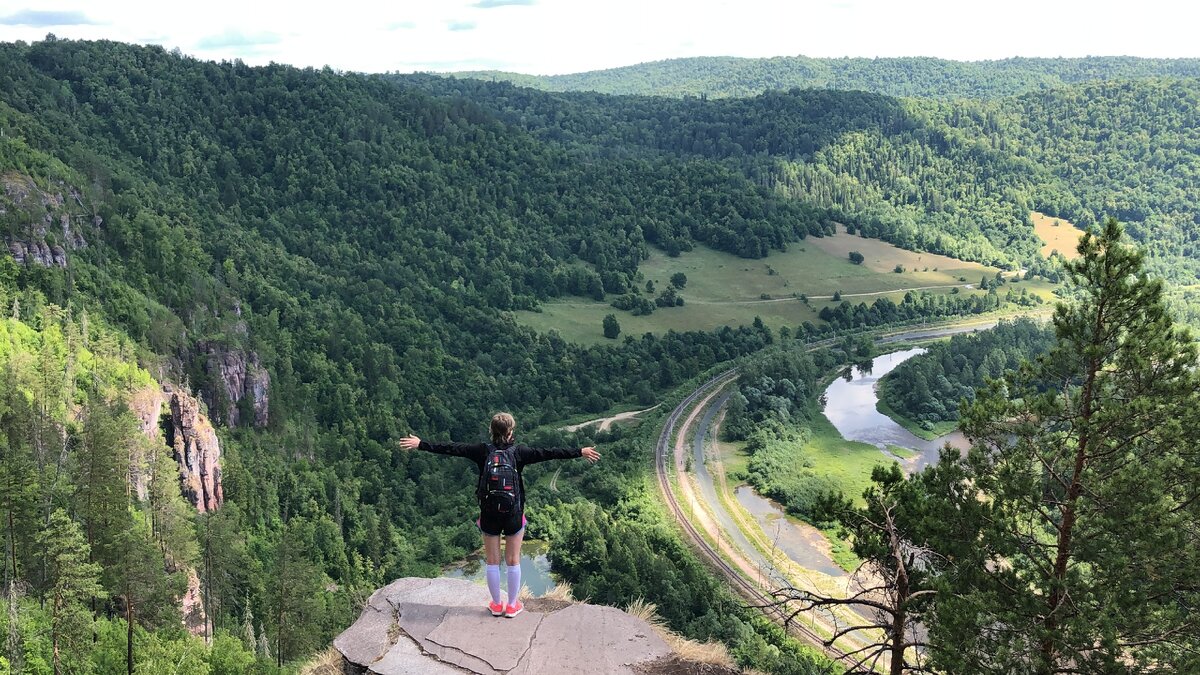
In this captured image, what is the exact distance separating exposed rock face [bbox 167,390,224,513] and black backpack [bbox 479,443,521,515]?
67.2 metres

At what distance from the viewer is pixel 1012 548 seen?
24.6 meters

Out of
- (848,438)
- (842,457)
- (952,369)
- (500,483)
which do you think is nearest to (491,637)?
(500,483)

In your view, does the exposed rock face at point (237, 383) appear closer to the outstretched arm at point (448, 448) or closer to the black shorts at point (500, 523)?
the outstretched arm at point (448, 448)

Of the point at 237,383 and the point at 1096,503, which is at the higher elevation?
the point at 1096,503

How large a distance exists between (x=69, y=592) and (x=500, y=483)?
32.0 meters

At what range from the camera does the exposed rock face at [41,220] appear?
9538 centimetres

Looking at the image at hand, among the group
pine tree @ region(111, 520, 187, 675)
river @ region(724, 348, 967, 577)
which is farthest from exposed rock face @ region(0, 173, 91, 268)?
river @ region(724, 348, 967, 577)

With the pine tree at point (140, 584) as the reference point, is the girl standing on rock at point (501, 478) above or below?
above

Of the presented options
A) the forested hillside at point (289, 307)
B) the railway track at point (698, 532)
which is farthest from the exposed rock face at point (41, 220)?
the railway track at point (698, 532)

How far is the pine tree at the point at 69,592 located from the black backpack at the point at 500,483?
29.8m

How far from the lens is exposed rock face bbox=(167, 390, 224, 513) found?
81250 mm

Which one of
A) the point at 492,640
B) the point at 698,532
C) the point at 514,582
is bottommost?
the point at 698,532

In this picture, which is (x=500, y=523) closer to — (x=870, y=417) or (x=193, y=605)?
(x=193, y=605)

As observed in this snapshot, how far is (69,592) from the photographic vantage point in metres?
43.3
